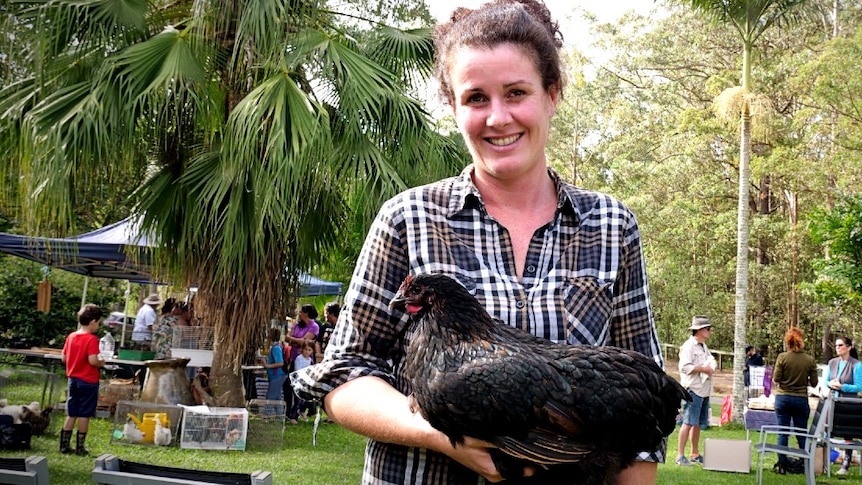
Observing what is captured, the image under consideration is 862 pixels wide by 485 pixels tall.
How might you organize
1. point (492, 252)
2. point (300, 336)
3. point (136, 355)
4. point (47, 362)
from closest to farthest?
point (492, 252), point (136, 355), point (300, 336), point (47, 362)

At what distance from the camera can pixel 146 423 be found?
9.80 metres

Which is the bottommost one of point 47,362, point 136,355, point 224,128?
point 47,362

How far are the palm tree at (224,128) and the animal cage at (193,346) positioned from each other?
0.55 meters

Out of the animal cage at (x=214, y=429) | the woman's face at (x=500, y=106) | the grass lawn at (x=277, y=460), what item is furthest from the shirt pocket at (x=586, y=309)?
the animal cage at (x=214, y=429)

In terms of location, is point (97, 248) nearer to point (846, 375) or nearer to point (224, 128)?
point (224, 128)

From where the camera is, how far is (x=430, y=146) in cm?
961

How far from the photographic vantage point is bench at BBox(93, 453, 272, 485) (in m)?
3.09

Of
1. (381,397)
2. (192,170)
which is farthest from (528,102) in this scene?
(192,170)

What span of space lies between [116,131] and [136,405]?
11.9 ft

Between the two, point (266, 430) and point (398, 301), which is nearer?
point (398, 301)

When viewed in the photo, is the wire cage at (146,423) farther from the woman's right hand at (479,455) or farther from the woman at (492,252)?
the woman's right hand at (479,455)

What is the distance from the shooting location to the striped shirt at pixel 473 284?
66.9 inches

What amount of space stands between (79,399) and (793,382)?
351 inches

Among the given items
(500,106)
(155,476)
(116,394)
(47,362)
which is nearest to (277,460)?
(116,394)
